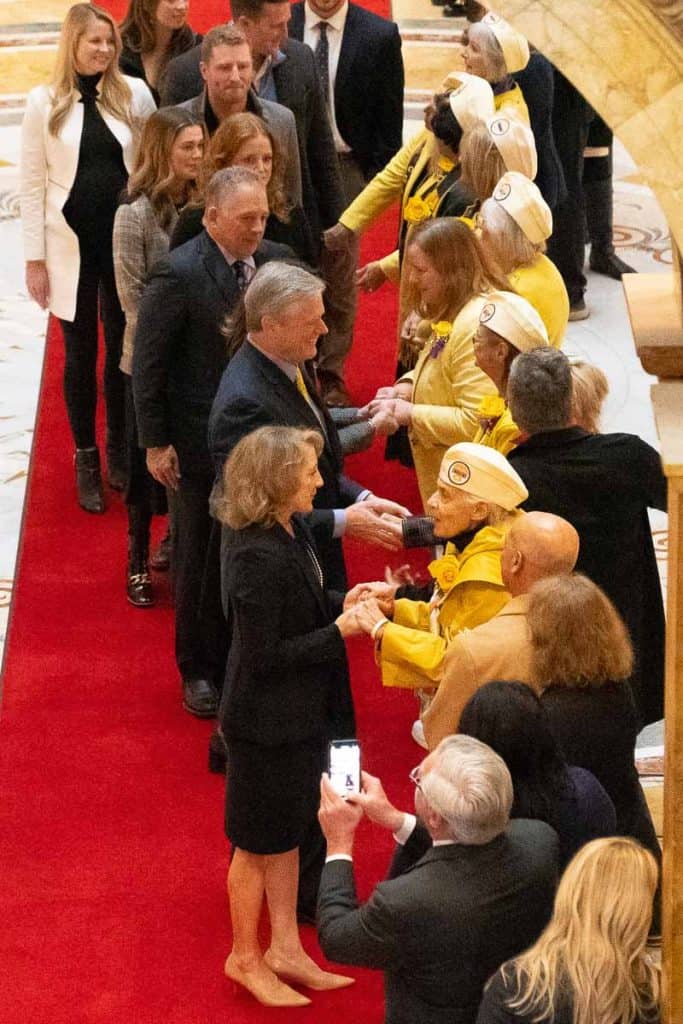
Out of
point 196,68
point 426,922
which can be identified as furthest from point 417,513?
point 426,922

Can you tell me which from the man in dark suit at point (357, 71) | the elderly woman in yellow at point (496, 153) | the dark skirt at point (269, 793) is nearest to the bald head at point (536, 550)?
the dark skirt at point (269, 793)

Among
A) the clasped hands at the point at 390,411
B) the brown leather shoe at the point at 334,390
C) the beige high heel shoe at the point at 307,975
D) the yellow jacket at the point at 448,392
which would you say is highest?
the yellow jacket at the point at 448,392

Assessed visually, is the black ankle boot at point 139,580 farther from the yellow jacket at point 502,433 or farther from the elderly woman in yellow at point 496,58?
the elderly woman in yellow at point 496,58

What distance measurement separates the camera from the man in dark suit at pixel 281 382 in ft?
16.3

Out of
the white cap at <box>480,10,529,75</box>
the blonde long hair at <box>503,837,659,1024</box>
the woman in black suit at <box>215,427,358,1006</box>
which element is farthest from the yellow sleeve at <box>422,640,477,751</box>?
the white cap at <box>480,10,529,75</box>

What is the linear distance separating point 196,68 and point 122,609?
6.93 feet

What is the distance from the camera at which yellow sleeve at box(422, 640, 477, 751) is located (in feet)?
13.0

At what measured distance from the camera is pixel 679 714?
11.4 feet

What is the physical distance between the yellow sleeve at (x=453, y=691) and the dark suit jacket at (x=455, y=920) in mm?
526

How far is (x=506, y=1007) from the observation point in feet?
10.4

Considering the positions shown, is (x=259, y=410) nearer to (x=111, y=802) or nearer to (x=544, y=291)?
(x=544, y=291)

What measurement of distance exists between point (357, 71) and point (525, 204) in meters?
2.55

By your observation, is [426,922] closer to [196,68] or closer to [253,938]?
[253,938]

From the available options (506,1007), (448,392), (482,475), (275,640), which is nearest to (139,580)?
(448,392)
